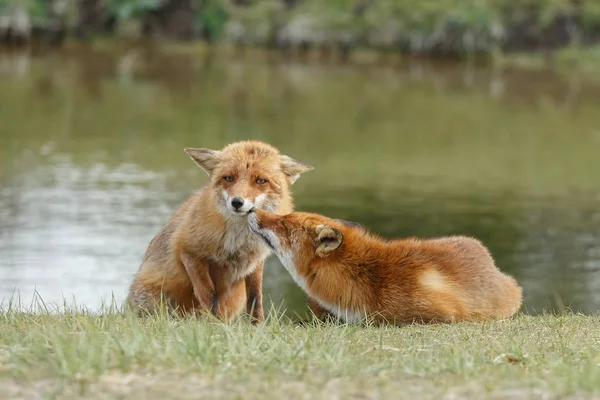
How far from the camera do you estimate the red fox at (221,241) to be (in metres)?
7.00

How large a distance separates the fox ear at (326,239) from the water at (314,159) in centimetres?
245

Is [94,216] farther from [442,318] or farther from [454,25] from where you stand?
[454,25]

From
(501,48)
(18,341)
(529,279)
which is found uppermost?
(501,48)

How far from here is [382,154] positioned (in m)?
20.7

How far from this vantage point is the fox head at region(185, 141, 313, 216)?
22.5 ft

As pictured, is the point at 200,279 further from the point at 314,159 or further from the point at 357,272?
the point at 314,159

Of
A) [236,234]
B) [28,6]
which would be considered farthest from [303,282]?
[28,6]

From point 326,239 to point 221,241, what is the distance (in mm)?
866

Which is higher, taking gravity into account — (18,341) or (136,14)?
Result: (136,14)

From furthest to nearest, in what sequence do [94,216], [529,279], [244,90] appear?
[244,90], [94,216], [529,279]

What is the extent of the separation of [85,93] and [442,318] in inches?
948

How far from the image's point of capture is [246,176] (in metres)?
6.96

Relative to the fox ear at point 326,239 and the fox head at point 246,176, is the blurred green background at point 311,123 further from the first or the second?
the fox ear at point 326,239

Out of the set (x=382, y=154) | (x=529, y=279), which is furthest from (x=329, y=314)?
(x=382, y=154)
